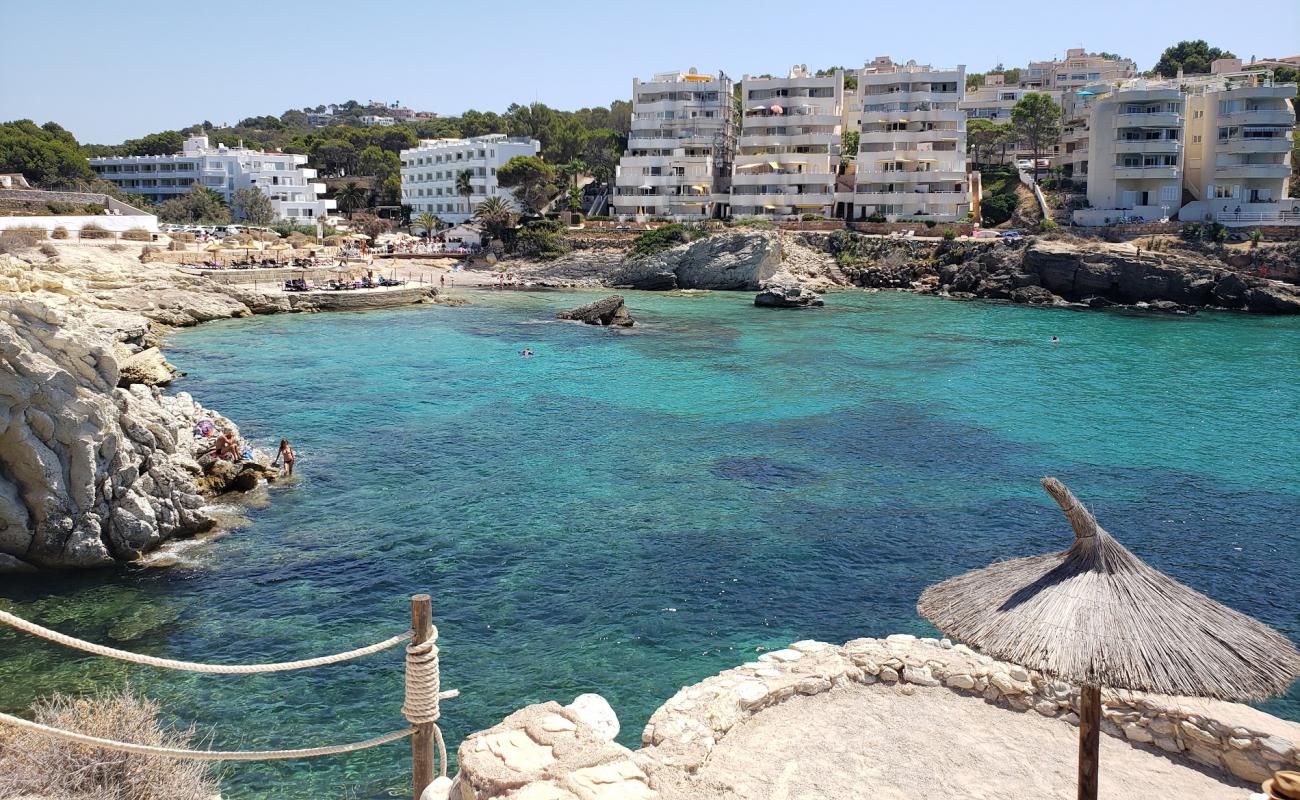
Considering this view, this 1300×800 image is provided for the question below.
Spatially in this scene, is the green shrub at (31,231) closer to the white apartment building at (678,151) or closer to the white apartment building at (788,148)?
the white apartment building at (678,151)

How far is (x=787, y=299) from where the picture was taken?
68.1m

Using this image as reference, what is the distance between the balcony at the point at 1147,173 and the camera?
80.9m

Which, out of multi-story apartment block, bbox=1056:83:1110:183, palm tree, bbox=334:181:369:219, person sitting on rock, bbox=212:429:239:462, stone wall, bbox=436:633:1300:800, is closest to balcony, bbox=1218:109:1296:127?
multi-story apartment block, bbox=1056:83:1110:183

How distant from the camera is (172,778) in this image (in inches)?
345

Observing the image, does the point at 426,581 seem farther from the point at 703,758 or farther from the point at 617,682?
the point at 703,758

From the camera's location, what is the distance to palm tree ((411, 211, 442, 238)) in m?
107

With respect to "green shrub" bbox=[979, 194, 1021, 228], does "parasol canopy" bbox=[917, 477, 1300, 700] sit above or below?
below

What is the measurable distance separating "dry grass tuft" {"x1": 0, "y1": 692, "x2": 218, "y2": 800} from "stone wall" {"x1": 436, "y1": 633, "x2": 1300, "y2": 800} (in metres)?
2.61

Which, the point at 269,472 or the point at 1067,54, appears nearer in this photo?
the point at 269,472

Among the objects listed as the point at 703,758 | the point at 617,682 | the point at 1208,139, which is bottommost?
the point at 617,682

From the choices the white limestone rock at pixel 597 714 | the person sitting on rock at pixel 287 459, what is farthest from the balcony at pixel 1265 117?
the white limestone rock at pixel 597 714

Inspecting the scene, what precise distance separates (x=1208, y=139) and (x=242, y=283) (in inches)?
3174

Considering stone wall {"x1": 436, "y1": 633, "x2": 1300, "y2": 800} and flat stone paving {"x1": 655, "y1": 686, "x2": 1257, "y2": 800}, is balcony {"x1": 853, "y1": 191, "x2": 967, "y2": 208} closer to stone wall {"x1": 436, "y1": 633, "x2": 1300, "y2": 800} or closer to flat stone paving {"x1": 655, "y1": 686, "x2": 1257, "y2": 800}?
stone wall {"x1": 436, "y1": 633, "x2": 1300, "y2": 800}

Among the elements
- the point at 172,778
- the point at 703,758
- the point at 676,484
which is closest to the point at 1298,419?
the point at 676,484
